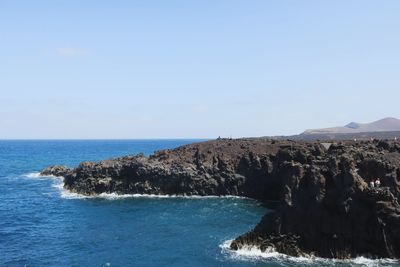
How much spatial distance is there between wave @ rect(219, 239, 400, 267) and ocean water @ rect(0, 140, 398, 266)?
3.8 inches

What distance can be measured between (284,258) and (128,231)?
79.7 ft

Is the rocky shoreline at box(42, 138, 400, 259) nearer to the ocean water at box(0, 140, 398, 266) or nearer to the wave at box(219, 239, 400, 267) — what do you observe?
the wave at box(219, 239, 400, 267)

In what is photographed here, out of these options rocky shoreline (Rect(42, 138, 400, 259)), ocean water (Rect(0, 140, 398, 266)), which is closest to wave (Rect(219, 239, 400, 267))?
ocean water (Rect(0, 140, 398, 266))

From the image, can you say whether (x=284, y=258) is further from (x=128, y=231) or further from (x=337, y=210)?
(x=128, y=231)

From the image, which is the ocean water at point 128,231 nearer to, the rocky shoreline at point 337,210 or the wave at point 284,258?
the wave at point 284,258

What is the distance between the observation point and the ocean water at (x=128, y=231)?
50.0 m

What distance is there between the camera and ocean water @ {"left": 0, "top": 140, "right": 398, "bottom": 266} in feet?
164

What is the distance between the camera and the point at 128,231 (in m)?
64.3

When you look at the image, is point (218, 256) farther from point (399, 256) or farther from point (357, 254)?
point (399, 256)

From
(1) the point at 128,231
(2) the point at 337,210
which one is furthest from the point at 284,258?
(1) the point at 128,231

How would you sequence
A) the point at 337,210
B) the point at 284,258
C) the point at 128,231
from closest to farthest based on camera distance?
the point at 284,258 → the point at 337,210 → the point at 128,231

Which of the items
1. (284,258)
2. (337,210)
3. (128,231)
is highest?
(337,210)

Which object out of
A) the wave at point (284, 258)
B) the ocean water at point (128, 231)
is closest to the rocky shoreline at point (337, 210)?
the wave at point (284, 258)

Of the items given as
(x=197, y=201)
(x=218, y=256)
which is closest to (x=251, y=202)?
(x=197, y=201)
